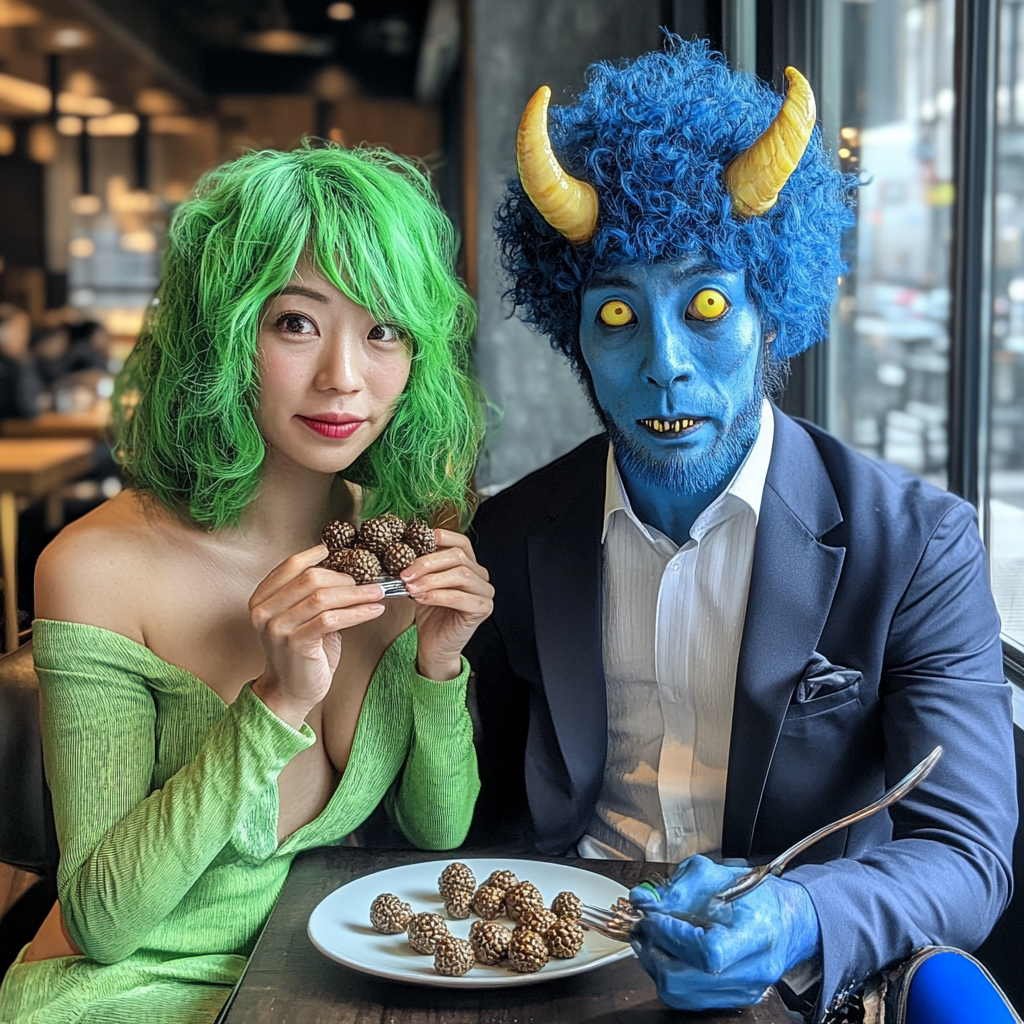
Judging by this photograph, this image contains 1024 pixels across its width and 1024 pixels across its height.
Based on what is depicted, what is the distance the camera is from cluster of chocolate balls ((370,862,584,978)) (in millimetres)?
1127

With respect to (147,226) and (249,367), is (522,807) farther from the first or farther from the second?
(147,226)

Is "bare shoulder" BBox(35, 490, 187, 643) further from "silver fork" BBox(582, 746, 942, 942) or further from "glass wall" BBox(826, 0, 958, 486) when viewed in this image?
"glass wall" BBox(826, 0, 958, 486)

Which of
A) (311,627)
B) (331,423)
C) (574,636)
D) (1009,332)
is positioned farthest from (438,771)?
(1009,332)

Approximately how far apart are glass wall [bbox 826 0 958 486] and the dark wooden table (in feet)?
3.52

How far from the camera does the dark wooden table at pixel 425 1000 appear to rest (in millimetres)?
1093

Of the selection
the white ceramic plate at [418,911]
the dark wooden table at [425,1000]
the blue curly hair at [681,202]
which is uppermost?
the blue curly hair at [681,202]

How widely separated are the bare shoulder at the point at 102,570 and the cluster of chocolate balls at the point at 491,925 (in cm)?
45

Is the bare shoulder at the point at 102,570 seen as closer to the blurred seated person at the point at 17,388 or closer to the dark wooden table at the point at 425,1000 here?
the dark wooden table at the point at 425,1000

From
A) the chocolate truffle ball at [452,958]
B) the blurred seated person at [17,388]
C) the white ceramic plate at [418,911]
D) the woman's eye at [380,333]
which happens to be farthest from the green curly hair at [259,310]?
the blurred seated person at [17,388]

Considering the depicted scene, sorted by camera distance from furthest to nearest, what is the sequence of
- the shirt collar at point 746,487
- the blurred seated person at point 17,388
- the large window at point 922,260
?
the blurred seated person at point 17,388 → the large window at point 922,260 → the shirt collar at point 746,487

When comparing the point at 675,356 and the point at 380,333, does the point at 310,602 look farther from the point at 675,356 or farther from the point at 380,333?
the point at 675,356

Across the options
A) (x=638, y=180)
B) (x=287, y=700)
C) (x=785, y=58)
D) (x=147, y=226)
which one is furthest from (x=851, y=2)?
(x=147, y=226)

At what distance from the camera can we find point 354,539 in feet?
4.57

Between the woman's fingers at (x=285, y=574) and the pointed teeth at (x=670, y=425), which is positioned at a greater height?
the pointed teeth at (x=670, y=425)
